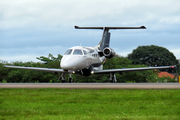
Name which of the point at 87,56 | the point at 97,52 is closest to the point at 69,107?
the point at 87,56

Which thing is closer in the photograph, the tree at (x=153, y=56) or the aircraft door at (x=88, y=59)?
the aircraft door at (x=88, y=59)

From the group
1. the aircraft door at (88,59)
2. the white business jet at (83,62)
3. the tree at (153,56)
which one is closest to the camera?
the white business jet at (83,62)

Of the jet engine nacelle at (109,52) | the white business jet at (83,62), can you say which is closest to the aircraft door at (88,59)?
the white business jet at (83,62)

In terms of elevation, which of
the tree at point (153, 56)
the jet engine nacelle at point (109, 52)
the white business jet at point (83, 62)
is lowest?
the white business jet at point (83, 62)

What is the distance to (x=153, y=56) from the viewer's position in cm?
9194

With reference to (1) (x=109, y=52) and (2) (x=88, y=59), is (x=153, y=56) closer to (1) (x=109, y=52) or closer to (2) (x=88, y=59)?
(1) (x=109, y=52)

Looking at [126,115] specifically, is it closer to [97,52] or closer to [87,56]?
[87,56]

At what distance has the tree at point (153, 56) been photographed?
91312 millimetres

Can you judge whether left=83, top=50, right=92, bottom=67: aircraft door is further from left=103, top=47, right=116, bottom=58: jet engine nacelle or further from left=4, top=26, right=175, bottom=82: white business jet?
left=103, top=47, right=116, bottom=58: jet engine nacelle

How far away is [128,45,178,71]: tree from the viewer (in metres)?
91.3

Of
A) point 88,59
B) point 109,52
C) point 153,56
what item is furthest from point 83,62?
point 153,56

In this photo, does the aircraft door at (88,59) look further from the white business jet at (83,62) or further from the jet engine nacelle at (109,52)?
the jet engine nacelle at (109,52)

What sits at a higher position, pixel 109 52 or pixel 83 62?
pixel 109 52

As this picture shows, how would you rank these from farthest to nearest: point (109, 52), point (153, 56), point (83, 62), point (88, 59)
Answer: point (153, 56)
point (109, 52)
point (88, 59)
point (83, 62)
